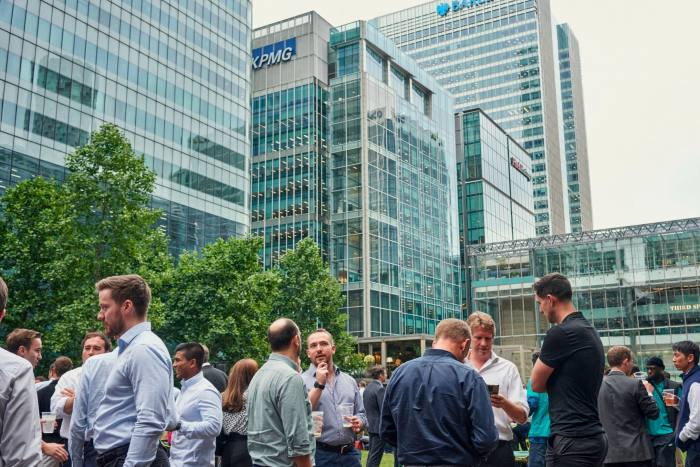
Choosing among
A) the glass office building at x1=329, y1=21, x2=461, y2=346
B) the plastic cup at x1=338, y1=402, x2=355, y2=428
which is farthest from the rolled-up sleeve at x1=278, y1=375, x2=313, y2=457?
the glass office building at x1=329, y1=21, x2=461, y2=346

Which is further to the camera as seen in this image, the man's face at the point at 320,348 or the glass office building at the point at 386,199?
the glass office building at the point at 386,199

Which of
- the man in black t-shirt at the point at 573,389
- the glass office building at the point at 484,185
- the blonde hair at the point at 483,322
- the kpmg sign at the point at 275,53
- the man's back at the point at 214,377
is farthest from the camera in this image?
the glass office building at the point at 484,185

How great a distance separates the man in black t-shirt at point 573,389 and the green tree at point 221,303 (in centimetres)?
3005

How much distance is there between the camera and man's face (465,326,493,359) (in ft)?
21.3

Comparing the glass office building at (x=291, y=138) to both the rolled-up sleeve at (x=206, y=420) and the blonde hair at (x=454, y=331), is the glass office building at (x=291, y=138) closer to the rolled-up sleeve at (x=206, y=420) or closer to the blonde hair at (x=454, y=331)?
the rolled-up sleeve at (x=206, y=420)

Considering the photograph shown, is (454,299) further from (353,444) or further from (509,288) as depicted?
(353,444)

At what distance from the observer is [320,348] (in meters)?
6.98

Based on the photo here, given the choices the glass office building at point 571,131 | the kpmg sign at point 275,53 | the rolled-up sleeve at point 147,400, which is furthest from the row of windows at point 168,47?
the glass office building at point 571,131

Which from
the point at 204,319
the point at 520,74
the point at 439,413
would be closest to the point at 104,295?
the point at 439,413

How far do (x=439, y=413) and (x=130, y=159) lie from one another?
28.2 meters

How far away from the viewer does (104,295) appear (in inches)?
188

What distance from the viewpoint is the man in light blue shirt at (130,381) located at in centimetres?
449

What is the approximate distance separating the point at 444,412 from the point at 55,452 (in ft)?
14.0

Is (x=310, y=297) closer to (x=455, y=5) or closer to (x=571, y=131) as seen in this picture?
(x=455, y=5)
